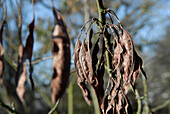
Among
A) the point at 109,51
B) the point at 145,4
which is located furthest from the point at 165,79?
the point at 109,51

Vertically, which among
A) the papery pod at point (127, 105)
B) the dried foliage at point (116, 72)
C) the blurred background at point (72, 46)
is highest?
the blurred background at point (72, 46)

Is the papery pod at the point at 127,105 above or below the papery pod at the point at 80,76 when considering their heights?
below

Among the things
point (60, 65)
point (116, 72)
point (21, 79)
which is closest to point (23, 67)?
point (21, 79)

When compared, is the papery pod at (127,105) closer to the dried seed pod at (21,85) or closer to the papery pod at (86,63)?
the papery pod at (86,63)

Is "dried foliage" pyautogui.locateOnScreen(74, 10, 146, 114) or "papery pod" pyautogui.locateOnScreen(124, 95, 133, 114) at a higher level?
"dried foliage" pyautogui.locateOnScreen(74, 10, 146, 114)

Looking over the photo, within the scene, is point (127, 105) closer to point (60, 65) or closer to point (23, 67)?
point (60, 65)

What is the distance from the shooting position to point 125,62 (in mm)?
547

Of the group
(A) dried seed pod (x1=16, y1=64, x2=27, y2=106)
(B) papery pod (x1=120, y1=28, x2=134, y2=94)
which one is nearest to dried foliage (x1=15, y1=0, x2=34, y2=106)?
(A) dried seed pod (x1=16, y1=64, x2=27, y2=106)

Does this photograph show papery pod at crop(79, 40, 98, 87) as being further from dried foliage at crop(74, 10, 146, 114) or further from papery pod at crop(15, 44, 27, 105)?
papery pod at crop(15, 44, 27, 105)

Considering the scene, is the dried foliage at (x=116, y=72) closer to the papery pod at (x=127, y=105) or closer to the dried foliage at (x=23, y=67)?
the papery pod at (x=127, y=105)

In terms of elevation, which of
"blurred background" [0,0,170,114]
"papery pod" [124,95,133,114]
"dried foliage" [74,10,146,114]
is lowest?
"papery pod" [124,95,133,114]

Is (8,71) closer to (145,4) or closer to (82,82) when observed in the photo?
(145,4)

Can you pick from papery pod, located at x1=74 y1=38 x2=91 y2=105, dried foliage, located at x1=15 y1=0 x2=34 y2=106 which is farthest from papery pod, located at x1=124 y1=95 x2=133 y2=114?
dried foliage, located at x1=15 y1=0 x2=34 y2=106

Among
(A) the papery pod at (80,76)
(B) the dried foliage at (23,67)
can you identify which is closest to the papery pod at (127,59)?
(A) the papery pod at (80,76)
